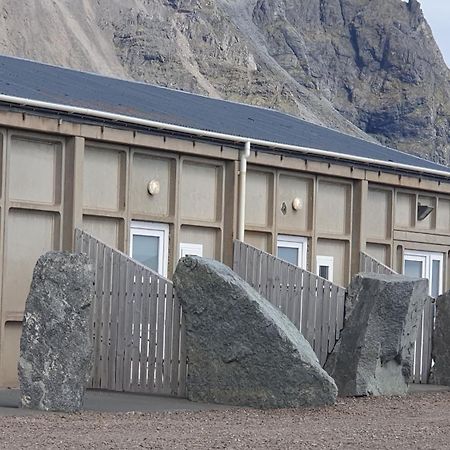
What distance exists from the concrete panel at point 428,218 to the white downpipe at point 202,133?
0.52 m

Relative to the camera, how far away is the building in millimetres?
17031

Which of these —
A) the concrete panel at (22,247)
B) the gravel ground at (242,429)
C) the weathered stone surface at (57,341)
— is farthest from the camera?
the concrete panel at (22,247)

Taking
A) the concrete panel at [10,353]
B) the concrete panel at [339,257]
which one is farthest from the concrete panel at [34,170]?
the concrete panel at [339,257]

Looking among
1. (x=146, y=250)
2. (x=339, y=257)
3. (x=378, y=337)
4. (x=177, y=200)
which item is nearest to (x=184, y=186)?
(x=177, y=200)

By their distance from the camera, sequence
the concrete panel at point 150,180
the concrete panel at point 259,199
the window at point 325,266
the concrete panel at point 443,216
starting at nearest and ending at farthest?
the concrete panel at point 150,180, the concrete panel at point 259,199, the window at point 325,266, the concrete panel at point 443,216

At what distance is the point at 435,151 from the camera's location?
152m

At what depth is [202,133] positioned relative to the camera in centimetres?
1906

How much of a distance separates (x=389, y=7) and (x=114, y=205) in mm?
156797

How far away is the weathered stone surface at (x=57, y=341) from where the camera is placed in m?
14.1

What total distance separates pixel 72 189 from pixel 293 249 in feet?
17.3

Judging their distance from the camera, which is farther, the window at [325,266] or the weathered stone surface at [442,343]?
the window at [325,266]

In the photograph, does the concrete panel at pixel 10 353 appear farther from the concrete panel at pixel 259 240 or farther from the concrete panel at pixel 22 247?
the concrete panel at pixel 259 240

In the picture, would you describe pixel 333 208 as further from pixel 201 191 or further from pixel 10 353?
pixel 10 353

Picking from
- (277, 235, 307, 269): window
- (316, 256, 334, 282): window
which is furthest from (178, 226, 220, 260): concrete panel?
(316, 256, 334, 282): window
